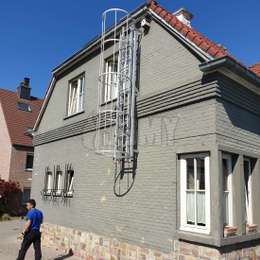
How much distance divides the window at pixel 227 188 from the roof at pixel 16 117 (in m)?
21.1

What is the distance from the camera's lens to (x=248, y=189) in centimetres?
809

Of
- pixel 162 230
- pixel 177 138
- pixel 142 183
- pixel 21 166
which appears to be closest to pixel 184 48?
pixel 177 138

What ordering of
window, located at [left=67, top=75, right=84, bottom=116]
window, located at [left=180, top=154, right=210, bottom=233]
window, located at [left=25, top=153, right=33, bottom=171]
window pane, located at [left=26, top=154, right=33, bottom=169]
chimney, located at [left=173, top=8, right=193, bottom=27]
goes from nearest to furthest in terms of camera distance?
window, located at [left=180, top=154, right=210, bottom=233] < chimney, located at [left=173, top=8, right=193, bottom=27] < window, located at [left=67, top=75, right=84, bottom=116] < window, located at [left=25, top=153, right=33, bottom=171] < window pane, located at [left=26, top=154, right=33, bottom=169]

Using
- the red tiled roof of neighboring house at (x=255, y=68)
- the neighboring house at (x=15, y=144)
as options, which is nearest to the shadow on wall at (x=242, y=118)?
the red tiled roof of neighboring house at (x=255, y=68)

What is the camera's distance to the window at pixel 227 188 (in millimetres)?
7247

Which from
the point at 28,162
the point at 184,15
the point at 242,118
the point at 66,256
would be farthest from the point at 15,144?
the point at 242,118

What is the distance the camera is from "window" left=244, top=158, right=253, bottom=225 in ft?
26.0

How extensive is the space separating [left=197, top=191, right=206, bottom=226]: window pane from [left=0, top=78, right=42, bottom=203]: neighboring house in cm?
1853

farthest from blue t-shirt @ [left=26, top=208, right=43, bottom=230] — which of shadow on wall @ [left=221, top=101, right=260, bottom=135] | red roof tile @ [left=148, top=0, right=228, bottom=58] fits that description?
red roof tile @ [left=148, top=0, right=228, bottom=58]

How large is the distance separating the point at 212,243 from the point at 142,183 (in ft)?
8.38

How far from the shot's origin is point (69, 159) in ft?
40.4

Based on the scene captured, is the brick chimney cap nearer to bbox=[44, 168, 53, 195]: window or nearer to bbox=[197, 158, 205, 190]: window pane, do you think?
bbox=[197, 158, 205, 190]: window pane

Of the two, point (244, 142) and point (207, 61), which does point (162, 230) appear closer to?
point (244, 142)

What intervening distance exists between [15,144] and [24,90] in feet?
26.9
